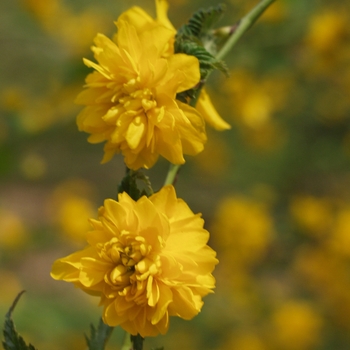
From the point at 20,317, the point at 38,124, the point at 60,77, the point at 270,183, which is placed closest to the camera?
the point at 38,124

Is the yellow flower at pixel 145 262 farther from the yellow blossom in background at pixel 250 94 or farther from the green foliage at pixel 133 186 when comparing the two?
the yellow blossom in background at pixel 250 94

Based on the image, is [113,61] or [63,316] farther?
[63,316]

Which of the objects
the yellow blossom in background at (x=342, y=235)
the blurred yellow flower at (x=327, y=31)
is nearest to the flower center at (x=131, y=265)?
the blurred yellow flower at (x=327, y=31)

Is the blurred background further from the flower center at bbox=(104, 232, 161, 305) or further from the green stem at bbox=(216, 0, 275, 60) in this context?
the flower center at bbox=(104, 232, 161, 305)

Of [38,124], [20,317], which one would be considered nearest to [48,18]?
[38,124]

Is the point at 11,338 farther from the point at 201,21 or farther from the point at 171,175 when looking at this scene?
the point at 201,21

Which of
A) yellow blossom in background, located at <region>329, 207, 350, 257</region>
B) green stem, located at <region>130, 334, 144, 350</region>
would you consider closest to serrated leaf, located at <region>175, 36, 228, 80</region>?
green stem, located at <region>130, 334, 144, 350</region>

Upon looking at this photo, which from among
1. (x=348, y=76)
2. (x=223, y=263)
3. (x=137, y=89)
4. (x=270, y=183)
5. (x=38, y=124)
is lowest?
(x=223, y=263)

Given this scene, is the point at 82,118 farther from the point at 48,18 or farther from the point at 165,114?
the point at 48,18
